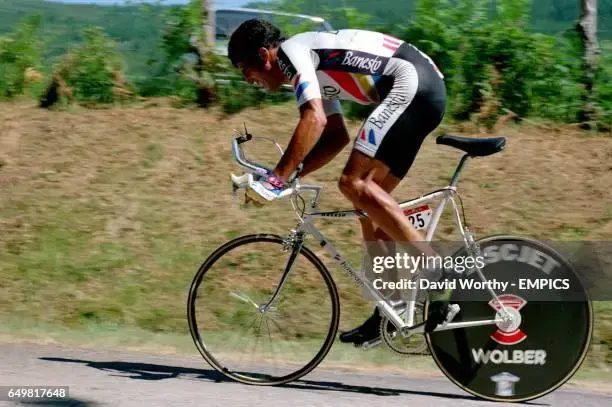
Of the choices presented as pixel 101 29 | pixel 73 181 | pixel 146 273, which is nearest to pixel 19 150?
pixel 73 181

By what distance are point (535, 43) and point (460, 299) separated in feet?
16.2

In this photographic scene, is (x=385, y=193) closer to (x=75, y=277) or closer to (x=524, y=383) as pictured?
(x=524, y=383)

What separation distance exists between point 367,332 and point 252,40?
1.65m

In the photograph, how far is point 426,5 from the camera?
420 inches

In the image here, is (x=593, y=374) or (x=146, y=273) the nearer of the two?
(x=593, y=374)

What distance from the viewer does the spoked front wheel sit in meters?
6.18

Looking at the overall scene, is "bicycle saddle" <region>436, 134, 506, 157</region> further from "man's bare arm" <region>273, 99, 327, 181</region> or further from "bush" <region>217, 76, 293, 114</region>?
"bush" <region>217, 76, 293, 114</region>

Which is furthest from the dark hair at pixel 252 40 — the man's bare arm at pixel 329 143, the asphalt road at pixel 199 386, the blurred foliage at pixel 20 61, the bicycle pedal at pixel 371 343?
the blurred foliage at pixel 20 61

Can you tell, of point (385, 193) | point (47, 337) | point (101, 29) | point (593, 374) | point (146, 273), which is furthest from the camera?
point (101, 29)

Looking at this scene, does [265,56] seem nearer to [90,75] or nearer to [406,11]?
[406,11]

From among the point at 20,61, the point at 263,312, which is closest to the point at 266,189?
the point at 263,312

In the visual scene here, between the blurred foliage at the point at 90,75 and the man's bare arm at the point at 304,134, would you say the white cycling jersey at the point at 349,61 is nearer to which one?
the man's bare arm at the point at 304,134

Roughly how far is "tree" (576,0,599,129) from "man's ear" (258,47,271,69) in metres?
5.04

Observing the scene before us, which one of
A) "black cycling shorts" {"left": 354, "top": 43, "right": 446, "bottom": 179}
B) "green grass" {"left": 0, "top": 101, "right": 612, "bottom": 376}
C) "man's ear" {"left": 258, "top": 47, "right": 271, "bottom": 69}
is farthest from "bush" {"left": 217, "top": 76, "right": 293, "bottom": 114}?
"black cycling shorts" {"left": 354, "top": 43, "right": 446, "bottom": 179}
